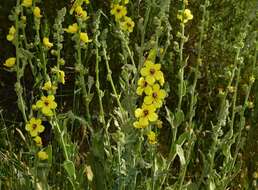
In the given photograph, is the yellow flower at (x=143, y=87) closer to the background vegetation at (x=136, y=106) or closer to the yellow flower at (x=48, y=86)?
the background vegetation at (x=136, y=106)

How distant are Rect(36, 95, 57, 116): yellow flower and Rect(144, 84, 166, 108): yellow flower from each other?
0.41 meters

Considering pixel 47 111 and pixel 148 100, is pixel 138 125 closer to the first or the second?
pixel 148 100

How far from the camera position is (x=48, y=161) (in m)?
2.50

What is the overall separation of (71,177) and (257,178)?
117cm

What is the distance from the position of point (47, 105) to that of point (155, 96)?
0.47 m

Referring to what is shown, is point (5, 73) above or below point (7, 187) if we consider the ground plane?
above

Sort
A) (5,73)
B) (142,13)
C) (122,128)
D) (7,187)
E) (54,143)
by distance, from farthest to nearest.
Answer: (5,73) < (142,13) < (54,143) < (7,187) < (122,128)

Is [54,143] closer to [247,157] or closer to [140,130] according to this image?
[140,130]

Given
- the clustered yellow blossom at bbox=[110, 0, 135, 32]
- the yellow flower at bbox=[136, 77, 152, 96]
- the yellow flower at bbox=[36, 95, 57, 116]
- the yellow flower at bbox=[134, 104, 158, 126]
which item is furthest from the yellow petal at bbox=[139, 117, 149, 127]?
the clustered yellow blossom at bbox=[110, 0, 135, 32]

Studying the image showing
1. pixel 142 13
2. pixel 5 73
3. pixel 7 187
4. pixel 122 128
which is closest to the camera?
pixel 122 128

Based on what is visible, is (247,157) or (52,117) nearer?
(52,117)

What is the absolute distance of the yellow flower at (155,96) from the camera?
7.30ft

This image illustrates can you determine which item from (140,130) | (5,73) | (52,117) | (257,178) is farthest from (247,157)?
(5,73)

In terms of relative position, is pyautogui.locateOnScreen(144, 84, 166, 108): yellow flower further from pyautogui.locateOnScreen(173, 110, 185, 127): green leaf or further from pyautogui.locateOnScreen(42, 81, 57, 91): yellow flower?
pyautogui.locateOnScreen(42, 81, 57, 91): yellow flower
